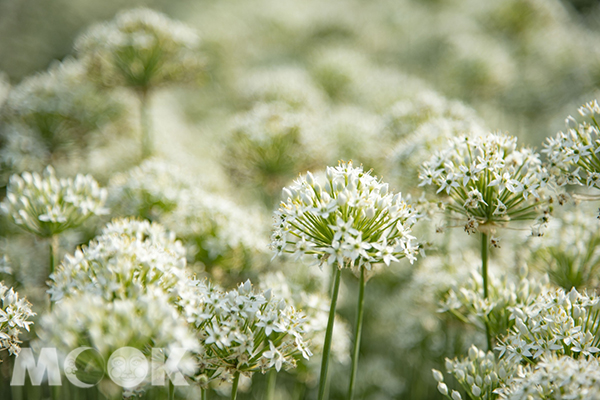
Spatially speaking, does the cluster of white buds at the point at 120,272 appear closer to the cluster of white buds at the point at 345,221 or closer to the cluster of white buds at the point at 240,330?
the cluster of white buds at the point at 240,330

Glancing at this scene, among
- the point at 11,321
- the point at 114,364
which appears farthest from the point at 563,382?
the point at 11,321

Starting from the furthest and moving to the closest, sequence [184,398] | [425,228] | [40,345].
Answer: [425,228] → [184,398] → [40,345]

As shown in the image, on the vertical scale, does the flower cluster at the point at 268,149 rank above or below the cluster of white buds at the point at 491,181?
above

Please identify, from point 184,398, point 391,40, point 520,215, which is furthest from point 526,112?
point 184,398

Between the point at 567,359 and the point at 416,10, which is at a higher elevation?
the point at 416,10

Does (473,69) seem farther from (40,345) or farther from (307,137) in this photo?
(40,345)

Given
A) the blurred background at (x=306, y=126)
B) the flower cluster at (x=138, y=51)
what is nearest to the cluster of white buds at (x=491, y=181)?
the blurred background at (x=306, y=126)

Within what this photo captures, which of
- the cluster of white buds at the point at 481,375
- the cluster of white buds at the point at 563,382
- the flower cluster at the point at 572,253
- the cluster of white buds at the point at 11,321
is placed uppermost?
the flower cluster at the point at 572,253
